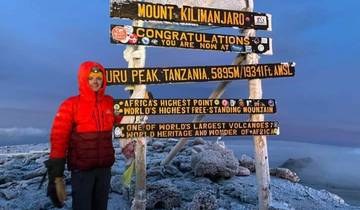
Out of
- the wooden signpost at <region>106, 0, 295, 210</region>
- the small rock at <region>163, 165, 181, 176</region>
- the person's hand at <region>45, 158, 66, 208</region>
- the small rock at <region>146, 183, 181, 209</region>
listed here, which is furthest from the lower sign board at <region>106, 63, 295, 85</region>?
the small rock at <region>163, 165, 181, 176</region>

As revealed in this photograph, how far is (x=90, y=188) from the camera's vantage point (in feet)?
17.7

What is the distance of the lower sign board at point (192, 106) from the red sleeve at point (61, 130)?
2495mm

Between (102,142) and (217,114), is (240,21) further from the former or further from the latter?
(102,142)

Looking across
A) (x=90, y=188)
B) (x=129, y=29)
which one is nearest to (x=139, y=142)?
(x=129, y=29)

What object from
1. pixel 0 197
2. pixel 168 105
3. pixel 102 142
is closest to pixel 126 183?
pixel 168 105

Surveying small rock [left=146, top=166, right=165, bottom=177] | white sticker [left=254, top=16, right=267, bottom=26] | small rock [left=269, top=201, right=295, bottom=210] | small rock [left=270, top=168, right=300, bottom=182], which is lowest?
small rock [left=269, top=201, right=295, bottom=210]

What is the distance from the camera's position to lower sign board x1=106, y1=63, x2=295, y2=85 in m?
7.87

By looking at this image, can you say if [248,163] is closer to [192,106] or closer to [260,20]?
[192,106]

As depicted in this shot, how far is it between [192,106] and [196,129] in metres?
0.45

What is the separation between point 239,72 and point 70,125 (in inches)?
172

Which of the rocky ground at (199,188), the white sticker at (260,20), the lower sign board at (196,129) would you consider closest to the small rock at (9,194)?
the rocky ground at (199,188)

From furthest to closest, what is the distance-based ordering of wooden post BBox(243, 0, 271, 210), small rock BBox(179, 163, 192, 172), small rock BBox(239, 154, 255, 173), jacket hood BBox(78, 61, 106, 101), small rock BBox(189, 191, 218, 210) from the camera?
small rock BBox(239, 154, 255, 173)
small rock BBox(179, 163, 192, 172)
wooden post BBox(243, 0, 271, 210)
small rock BBox(189, 191, 218, 210)
jacket hood BBox(78, 61, 106, 101)

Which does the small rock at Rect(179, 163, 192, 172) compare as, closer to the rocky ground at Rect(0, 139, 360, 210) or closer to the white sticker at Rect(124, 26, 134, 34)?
the rocky ground at Rect(0, 139, 360, 210)

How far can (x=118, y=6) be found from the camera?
780 centimetres
